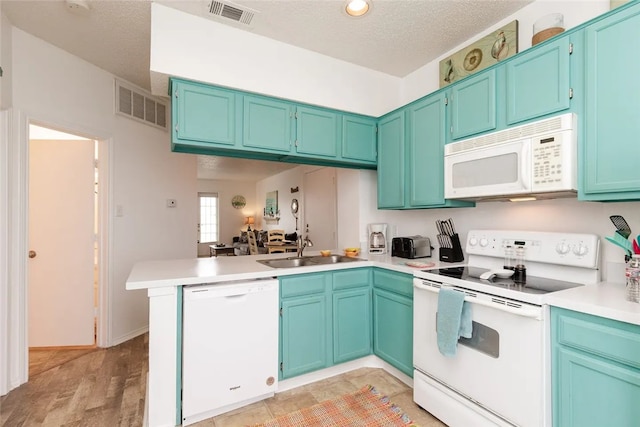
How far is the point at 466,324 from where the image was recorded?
1650 mm

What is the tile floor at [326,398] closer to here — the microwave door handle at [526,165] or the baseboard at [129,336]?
the microwave door handle at [526,165]

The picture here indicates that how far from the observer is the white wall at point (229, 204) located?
8977 millimetres

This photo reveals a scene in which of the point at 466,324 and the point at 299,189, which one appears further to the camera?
the point at 299,189

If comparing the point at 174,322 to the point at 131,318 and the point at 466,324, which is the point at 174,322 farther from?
the point at 131,318

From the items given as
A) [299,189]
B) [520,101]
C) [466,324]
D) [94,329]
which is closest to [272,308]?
[466,324]

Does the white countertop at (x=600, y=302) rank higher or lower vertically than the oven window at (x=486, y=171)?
lower

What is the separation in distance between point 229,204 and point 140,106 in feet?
19.8

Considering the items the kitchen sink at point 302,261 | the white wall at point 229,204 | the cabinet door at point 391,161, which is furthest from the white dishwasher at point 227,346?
the white wall at point 229,204

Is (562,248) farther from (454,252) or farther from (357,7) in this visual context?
(357,7)

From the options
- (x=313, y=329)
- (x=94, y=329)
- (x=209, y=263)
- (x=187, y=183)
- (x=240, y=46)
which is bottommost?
(x=94, y=329)

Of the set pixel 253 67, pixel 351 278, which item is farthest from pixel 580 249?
pixel 253 67

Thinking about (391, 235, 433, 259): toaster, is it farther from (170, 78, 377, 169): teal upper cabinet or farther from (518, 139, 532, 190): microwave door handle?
(518, 139, 532, 190): microwave door handle

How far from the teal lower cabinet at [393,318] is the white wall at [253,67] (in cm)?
155

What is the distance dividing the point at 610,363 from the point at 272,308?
1.66 metres
